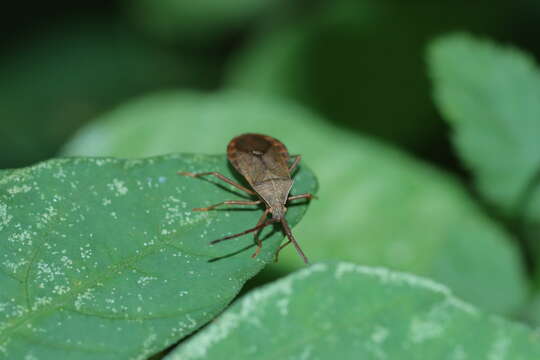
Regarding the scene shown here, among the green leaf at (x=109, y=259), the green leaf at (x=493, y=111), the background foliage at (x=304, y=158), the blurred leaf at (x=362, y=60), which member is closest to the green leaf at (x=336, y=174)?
the background foliage at (x=304, y=158)

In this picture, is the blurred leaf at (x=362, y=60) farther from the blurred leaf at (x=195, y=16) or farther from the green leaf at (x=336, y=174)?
the green leaf at (x=336, y=174)

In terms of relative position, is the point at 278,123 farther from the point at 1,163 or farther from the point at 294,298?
the point at 294,298

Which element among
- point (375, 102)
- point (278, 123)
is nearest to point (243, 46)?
point (375, 102)

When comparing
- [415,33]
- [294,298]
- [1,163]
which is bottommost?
[1,163]

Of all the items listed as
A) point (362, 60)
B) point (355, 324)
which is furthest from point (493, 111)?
point (362, 60)

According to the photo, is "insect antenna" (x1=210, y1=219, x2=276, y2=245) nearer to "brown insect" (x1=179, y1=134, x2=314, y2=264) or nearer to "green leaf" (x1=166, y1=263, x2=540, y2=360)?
"brown insect" (x1=179, y1=134, x2=314, y2=264)
